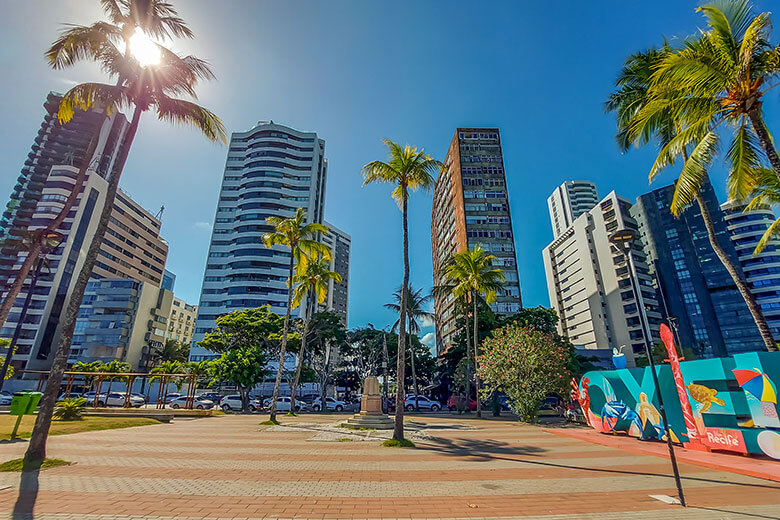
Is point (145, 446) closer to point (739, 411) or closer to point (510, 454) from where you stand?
point (510, 454)

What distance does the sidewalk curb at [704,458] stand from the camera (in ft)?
26.6

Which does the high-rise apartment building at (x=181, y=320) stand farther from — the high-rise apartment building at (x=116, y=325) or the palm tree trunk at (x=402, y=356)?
the palm tree trunk at (x=402, y=356)

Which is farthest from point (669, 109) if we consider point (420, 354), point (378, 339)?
point (420, 354)

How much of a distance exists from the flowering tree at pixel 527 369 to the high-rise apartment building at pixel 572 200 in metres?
123

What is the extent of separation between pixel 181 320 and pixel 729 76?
118 m

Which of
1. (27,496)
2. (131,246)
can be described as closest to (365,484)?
(27,496)

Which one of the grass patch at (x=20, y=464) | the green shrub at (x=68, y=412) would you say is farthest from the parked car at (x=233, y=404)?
the grass patch at (x=20, y=464)

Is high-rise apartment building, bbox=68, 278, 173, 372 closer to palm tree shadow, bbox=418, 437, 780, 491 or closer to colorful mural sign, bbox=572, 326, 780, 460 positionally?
palm tree shadow, bbox=418, 437, 780, 491

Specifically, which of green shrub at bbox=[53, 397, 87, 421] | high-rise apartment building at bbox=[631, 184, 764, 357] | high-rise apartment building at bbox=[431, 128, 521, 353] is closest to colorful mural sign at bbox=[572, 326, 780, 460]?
green shrub at bbox=[53, 397, 87, 421]

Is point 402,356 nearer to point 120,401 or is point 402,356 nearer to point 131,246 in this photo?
point 120,401

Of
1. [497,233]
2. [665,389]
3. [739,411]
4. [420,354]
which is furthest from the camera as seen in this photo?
[497,233]

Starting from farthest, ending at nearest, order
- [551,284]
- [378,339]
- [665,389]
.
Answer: [551,284], [378,339], [665,389]

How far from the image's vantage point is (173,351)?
73688 millimetres

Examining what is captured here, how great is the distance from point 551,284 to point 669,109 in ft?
315
